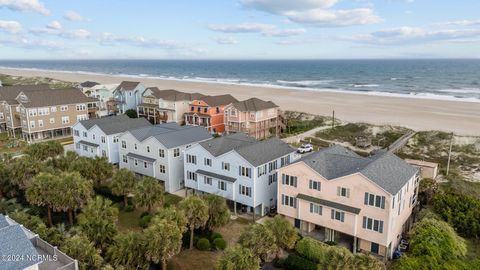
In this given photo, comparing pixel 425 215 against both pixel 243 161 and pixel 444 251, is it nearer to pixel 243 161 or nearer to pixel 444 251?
pixel 444 251

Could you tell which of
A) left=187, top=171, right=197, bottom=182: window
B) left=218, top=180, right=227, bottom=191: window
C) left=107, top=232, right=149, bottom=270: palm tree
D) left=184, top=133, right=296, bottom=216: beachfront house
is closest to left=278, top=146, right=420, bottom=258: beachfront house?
left=184, top=133, right=296, bottom=216: beachfront house

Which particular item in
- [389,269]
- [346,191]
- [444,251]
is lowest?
[389,269]

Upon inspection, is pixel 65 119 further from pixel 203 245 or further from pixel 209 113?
pixel 203 245

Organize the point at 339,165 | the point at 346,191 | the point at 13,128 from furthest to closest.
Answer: the point at 13,128
the point at 339,165
the point at 346,191

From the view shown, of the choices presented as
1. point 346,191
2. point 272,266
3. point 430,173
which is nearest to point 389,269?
point 346,191

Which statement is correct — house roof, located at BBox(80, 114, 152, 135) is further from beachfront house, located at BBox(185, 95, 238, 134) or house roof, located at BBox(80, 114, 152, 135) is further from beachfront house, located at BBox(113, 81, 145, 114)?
beachfront house, located at BBox(113, 81, 145, 114)

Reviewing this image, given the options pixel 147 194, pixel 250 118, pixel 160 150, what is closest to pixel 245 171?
pixel 147 194

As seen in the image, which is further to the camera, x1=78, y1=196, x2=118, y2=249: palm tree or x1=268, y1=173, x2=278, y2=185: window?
x1=268, y1=173, x2=278, y2=185: window
